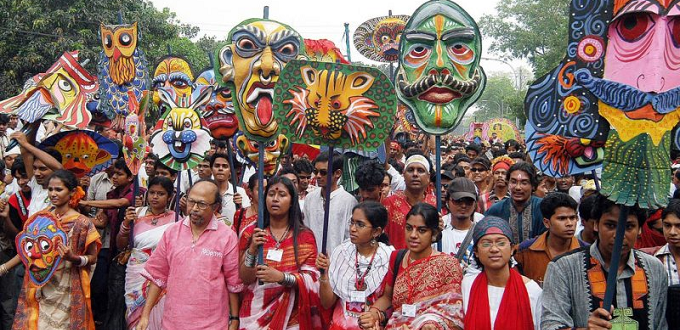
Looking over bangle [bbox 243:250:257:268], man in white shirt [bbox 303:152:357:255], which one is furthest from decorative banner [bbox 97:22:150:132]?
bangle [bbox 243:250:257:268]

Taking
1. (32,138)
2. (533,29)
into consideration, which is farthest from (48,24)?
(533,29)

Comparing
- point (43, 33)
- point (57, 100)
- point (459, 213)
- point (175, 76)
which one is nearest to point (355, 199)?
point (459, 213)

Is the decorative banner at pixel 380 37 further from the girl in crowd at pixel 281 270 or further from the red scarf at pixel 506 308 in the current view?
the red scarf at pixel 506 308

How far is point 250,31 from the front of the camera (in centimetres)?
450

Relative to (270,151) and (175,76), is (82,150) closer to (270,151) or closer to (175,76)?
(270,151)

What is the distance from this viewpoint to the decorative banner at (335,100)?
13.6ft

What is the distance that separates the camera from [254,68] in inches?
178

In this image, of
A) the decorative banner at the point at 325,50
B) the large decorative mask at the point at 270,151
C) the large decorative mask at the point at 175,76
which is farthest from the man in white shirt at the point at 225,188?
the large decorative mask at the point at 175,76

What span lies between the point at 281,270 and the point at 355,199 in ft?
3.42

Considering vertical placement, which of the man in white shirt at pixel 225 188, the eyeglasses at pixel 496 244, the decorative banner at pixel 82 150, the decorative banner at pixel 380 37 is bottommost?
the eyeglasses at pixel 496 244

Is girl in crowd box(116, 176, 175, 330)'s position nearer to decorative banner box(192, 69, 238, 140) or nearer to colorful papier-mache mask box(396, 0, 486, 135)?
decorative banner box(192, 69, 238, 140)

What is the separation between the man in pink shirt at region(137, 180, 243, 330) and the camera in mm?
4004

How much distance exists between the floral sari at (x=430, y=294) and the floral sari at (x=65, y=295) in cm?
249

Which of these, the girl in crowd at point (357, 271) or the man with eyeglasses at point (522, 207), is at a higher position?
the man with eyeglasses at point (522, 207)
